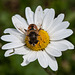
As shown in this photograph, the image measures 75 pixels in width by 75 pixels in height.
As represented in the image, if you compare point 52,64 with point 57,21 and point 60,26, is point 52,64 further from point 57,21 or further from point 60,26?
point 57,21

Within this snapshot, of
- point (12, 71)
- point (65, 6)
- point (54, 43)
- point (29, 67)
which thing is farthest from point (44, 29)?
point (65, 6)

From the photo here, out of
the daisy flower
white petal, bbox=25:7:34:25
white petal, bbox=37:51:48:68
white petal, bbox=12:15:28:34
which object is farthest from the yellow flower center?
white petal, bbox=25:7:34:25

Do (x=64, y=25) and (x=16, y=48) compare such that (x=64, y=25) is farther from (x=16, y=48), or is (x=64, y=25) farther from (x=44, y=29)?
(x=16, y=48)

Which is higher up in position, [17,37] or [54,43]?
[17,37]

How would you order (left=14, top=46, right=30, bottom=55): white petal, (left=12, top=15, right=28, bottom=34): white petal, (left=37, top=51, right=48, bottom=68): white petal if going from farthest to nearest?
(left=12, top=15, right=28, bottom=34): white petal → (left=14, top=46, right=30, bottom=55): white petal → (left=37, top=51, right=48, bottom=68): white petal

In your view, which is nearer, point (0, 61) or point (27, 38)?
point (27, 38)

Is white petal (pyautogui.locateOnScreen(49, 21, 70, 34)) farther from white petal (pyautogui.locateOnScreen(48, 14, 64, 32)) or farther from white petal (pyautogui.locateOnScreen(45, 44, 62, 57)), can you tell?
white petal (pyautogui.locateOnScreen(45, 44, 62, 57))
